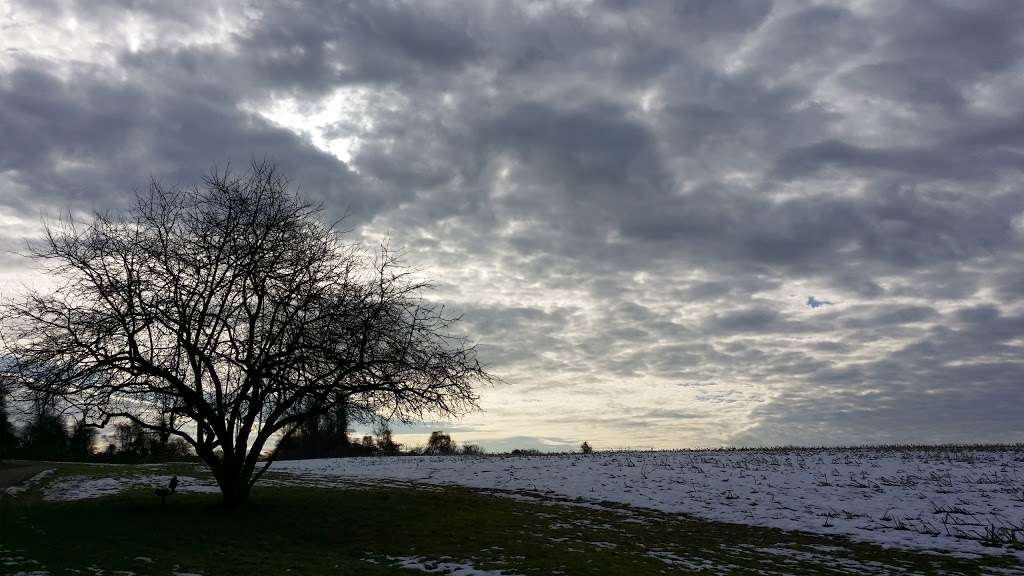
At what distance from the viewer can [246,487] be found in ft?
68.9

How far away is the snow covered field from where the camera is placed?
18.8 m

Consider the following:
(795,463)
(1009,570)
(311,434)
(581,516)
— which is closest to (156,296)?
(311,434)

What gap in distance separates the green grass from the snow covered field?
1.98m

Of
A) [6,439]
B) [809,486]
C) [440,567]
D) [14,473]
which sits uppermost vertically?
[6,439]

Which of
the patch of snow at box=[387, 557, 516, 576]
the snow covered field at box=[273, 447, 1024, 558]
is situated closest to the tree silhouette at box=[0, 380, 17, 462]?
the snow covered field at box=[273, 447, 1024, 558]

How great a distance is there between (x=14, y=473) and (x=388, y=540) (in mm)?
25348

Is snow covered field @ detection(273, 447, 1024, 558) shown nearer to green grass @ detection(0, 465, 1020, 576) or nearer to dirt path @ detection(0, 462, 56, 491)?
green grass @ detection(0, 465, 1020, 576)

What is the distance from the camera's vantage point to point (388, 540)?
17.1 m

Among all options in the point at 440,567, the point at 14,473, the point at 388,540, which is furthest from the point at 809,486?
the point at 14,473

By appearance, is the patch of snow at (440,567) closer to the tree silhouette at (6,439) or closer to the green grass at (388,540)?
the green grass at (388,540)

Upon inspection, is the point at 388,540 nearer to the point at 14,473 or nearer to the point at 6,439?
the point at 14,473

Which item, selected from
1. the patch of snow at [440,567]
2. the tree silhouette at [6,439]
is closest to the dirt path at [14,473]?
the tree silhouette at [6,439]

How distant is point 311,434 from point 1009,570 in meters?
22.1

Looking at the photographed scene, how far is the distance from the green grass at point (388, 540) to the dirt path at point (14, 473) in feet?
16.6
